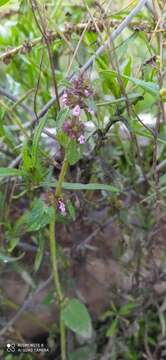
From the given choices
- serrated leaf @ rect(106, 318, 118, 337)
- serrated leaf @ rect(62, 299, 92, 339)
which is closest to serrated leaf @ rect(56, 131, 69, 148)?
serrated leaf @ rect(62, 299, 92, 339)

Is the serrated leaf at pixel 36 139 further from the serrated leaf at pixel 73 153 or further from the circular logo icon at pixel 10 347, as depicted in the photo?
the circular logo icon at pixel 10 347

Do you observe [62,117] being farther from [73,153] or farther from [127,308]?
[127,308]

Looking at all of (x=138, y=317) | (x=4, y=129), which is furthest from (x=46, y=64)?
(x=138, y=317)

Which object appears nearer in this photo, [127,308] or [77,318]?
[77,318]

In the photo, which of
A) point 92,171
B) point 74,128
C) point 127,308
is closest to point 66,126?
point 74,128

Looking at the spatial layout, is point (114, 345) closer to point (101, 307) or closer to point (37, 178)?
point (101, 307)

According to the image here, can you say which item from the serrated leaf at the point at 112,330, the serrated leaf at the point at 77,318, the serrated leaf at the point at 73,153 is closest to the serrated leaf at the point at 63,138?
the serrated leaf at the point at 73,153

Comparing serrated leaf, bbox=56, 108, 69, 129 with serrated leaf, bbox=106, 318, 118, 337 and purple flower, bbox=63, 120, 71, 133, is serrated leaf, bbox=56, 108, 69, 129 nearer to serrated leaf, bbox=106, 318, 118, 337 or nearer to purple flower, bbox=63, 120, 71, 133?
purple flower, bbox=63, 120, 71, 133
